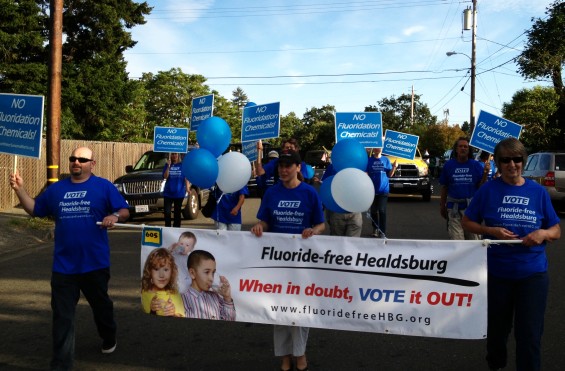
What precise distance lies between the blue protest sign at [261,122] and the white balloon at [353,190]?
4195 millimetres

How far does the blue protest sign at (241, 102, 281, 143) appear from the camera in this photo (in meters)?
8.42

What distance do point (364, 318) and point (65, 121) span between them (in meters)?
27.8

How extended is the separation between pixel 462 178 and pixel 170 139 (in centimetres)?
651

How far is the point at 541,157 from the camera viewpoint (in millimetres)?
15133

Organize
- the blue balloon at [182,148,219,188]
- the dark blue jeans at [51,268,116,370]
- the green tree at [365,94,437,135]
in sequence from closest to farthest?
the dark blue jeans at [51,268,116,370]
the blue balloon at [182,148,219,188]
the green tree at [365,94,437,135]

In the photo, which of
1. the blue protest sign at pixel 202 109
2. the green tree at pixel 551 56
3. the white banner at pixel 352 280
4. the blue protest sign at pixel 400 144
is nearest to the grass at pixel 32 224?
the blue protest sign at pixel 202 109

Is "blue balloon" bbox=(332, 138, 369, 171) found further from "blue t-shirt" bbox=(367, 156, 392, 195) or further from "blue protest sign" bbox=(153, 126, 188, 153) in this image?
"blue protest sign" bbox=(153, 126, 188, 153)

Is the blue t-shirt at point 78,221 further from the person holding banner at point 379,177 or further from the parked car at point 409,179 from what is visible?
the parked car at point 409,179

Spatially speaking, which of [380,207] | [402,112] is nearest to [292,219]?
[380,207]

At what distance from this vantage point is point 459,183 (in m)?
7.09

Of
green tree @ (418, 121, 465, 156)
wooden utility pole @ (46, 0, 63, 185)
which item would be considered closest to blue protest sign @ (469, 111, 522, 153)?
wooden utility pole @ (46, 0, 63, 185)

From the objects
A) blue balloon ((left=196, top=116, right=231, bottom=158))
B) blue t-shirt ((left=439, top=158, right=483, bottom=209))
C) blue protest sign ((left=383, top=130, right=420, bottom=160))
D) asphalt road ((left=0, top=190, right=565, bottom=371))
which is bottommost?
asphalt road ((left=0, top=190, right=565, bottom=371))

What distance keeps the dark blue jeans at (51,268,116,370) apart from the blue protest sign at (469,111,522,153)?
6237 mm

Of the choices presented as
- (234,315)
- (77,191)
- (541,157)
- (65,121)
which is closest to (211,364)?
(234,315)
